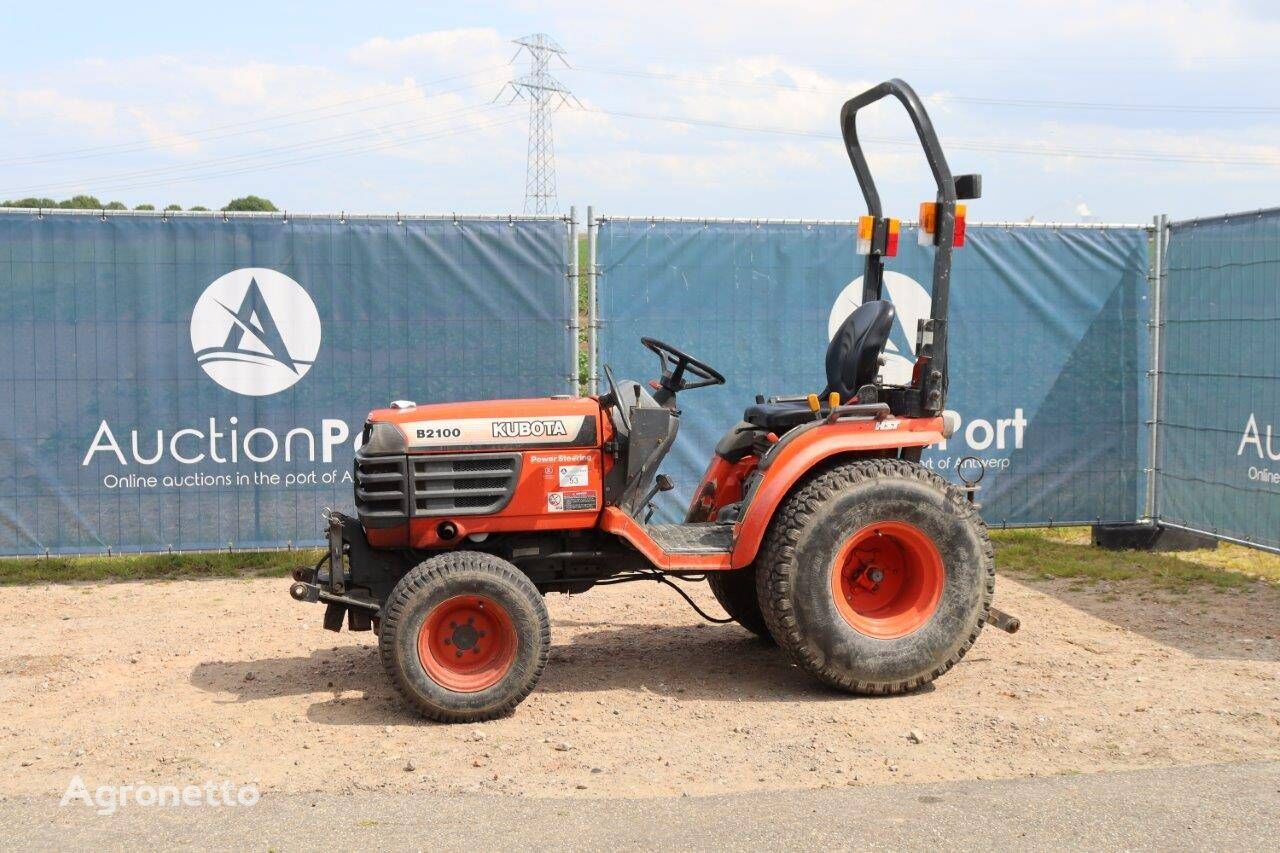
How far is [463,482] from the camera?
252 inches

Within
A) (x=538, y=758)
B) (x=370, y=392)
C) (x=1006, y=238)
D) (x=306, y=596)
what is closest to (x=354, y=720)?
(x=306, y=596)

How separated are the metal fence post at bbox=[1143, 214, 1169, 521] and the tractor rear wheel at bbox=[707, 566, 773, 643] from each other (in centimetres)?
478

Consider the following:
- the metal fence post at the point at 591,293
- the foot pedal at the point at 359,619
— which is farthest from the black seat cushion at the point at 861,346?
the metal fence post at the point at 591,293

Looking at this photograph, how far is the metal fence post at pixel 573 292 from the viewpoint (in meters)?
9.91

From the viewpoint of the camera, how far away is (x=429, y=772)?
542 centimetres

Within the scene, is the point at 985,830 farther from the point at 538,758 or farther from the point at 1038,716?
the point at 538,758

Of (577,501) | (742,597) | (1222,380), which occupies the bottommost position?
(742,597)

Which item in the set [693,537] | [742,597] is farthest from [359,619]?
[742,597]

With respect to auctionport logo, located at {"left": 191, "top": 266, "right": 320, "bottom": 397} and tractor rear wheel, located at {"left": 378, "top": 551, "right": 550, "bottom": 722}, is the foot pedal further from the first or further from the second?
auctionport logo, located at {"left": 191, "top": 266, "right": 320, "bottom": 397}

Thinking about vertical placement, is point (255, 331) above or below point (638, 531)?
above

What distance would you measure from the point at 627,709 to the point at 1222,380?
234 inches

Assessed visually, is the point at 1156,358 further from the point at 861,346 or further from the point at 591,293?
the point at 861,346

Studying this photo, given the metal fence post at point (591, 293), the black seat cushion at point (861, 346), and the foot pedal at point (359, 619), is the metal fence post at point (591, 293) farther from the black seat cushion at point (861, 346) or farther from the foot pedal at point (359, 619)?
the foot pedal at point (359, 619)

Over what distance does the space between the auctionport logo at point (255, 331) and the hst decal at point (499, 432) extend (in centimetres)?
365
